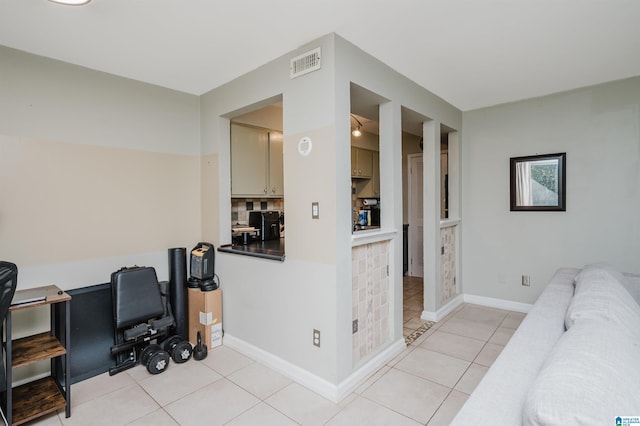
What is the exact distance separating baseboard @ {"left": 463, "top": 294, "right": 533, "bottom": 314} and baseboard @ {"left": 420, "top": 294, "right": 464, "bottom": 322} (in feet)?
0.81

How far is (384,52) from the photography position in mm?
2553

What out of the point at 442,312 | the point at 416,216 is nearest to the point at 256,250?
the point at 442,312

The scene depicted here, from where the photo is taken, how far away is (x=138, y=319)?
8.81 feet

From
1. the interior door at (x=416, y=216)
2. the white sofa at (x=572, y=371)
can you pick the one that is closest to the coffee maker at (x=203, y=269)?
the white sofa at (x=572, y=371)

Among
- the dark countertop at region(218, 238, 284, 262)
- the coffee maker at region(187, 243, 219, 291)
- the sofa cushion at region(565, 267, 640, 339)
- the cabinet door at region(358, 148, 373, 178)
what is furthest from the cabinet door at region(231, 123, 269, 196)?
the sofa cushion at region(565, 267, 640, 339)

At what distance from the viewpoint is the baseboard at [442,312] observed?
3.70 metres

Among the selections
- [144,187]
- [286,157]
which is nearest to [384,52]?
[286,157]

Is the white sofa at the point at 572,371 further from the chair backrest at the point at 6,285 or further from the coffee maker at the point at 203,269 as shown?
the coffee maker at the point at 203,269

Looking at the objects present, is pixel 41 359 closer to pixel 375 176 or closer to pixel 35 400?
pixel 35 400

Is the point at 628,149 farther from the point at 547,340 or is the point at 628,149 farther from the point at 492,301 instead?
the point at 547,340

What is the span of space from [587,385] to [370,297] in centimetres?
184

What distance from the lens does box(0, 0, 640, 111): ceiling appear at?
1977 mm

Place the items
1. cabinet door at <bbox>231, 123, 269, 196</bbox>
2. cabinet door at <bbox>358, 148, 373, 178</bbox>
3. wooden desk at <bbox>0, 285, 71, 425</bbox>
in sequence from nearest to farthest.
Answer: wooden desk at <bbox>0, 285, 71, 425</bbox>
cabinet door at <bbox>231, 123, 269, 196</bbox>
cabinet door at <bbox>358, 148, 373, 178</bbox>

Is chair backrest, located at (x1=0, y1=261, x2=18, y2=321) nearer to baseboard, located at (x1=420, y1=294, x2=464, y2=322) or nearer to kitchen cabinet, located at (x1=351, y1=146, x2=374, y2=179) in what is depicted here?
baseboard, located at (x1=420, y1=294, x2=464, y2=322)
